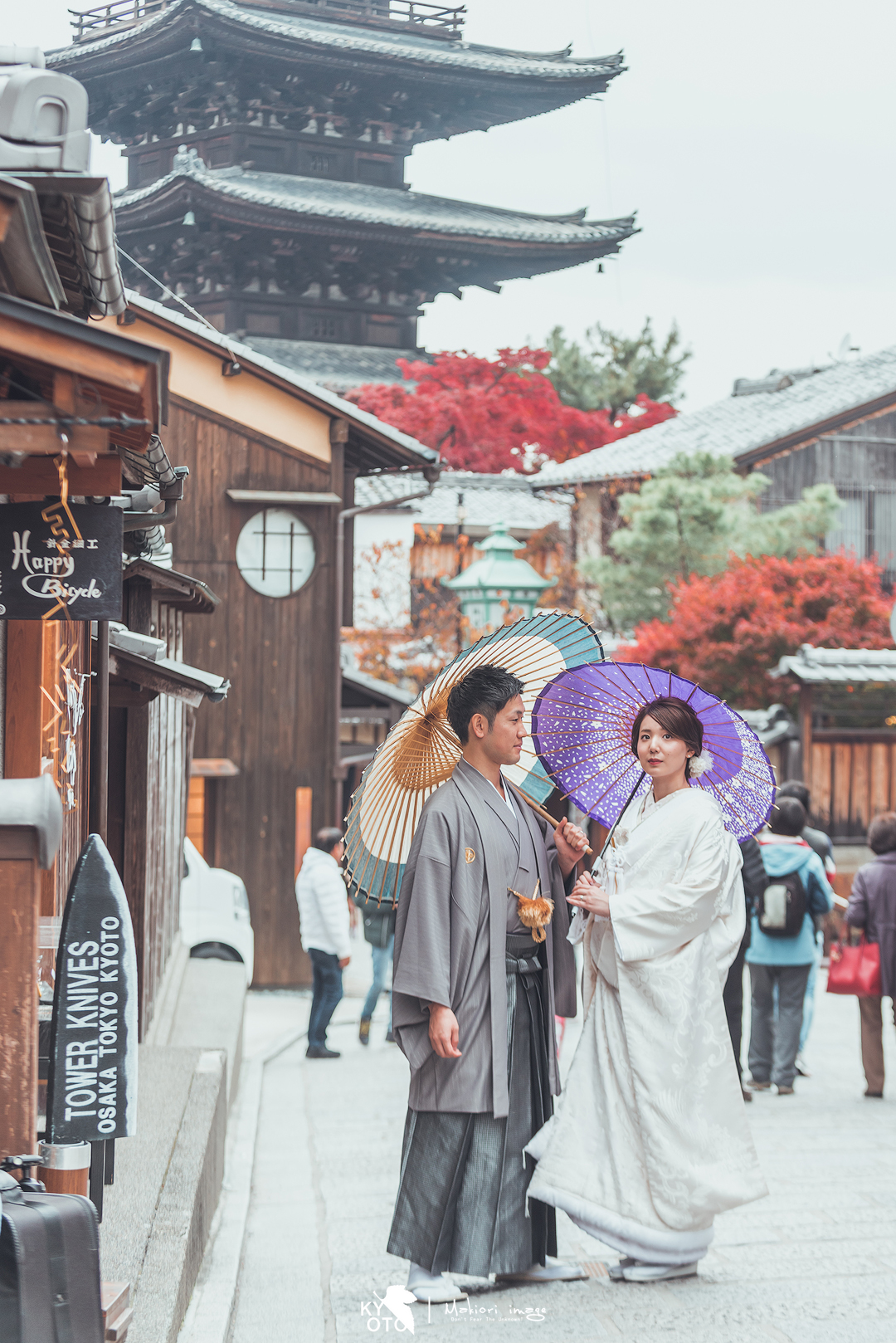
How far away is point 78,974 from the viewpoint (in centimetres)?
359

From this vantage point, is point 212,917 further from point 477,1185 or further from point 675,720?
point 675,720

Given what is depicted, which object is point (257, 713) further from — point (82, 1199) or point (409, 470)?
point (82, 1199)

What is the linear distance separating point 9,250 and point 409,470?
12.6 m

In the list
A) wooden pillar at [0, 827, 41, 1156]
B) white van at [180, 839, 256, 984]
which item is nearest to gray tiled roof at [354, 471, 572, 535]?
white van at [180, 839, 256, 984]

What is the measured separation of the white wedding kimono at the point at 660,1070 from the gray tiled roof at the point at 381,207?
1897 cm

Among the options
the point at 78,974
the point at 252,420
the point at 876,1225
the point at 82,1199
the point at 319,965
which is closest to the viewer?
the point at 82,1199

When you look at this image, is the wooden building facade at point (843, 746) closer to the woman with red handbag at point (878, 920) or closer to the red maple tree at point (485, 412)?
the woman with red handbag at point (878, 920)

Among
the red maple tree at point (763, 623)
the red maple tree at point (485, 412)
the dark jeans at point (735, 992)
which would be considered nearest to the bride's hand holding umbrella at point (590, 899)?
the dark jeans at point (735, 992)

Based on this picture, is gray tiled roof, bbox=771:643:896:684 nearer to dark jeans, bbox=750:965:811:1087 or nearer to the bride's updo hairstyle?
dark jeans, bbox=750:965:811:1087

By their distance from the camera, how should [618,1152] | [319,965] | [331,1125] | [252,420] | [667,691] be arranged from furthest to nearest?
1. [252,420]
2. [319,965]
3. [331,1125]
4. [667,691]
5. [618,1152]

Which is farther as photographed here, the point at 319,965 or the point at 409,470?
the point at 409,470

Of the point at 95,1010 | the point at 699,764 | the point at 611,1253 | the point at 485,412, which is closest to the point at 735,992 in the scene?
the point at 611,1253

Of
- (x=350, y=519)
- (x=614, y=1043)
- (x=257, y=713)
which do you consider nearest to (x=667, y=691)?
(x=614, y=1043)

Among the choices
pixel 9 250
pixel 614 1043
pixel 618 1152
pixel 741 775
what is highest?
pixel 9 250
